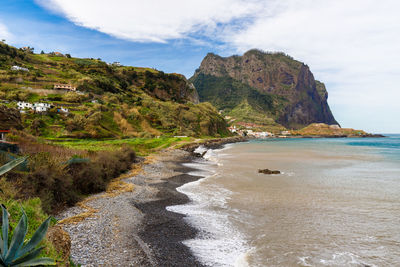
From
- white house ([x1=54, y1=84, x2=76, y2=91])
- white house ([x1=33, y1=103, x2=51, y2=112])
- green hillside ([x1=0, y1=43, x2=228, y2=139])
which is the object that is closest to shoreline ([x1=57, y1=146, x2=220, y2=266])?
green hillside ([x1=0, y1=43, x2=228, y2=139])

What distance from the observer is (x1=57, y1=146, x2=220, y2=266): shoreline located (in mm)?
8000

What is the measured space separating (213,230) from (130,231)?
400 cm

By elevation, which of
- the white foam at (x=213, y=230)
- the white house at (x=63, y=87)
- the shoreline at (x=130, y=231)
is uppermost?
the white house at (x=63, y=87)

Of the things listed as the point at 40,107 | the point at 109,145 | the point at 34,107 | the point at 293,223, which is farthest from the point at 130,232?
the point at 34,107

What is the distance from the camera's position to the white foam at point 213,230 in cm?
886

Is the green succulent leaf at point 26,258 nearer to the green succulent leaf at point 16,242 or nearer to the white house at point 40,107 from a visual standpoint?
the green succulent leaf at point 16,242

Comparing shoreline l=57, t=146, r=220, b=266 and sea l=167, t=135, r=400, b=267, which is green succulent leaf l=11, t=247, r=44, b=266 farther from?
sea l=167, t=135, r=400, b=267

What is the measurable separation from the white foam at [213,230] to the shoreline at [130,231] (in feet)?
1.62

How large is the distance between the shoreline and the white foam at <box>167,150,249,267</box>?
49 cm

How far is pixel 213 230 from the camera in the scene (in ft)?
37.3

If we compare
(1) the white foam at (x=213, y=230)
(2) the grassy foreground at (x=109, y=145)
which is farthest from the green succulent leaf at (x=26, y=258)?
(2) the grassy foreground at (x=109, y=145)

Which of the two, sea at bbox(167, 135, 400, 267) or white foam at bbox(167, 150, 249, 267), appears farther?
sea at bbox(167, 135, 400, 267)

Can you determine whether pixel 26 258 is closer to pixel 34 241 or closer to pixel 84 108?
pixel 34 241

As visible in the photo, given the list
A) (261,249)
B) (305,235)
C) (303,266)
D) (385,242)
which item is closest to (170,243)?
(261,249)
